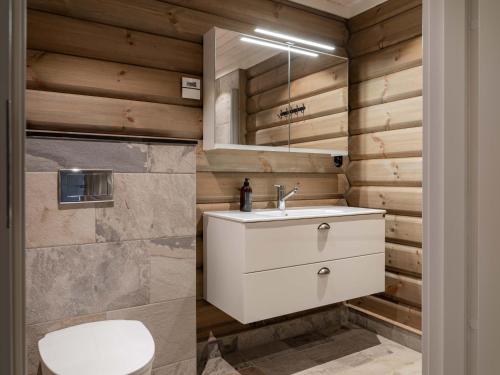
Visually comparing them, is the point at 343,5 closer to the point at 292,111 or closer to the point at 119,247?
the point at 292,111

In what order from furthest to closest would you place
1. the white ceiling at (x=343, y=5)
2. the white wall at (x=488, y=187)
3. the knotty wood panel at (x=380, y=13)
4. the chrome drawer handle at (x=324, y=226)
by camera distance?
the white ceiling at (x=343, y=5), the knotty wood panel at (x=380, y=13), the chrome drawer handle at (x=324, y=226), the white wall at (x=488, y=187)

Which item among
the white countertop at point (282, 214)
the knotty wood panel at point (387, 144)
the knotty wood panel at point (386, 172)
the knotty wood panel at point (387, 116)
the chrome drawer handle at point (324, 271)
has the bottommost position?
the chrome drawer handle at point (324, 271)

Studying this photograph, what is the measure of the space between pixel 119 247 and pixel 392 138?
195 centimetres

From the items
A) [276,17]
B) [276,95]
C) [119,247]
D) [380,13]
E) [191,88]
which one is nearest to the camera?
[119,247]

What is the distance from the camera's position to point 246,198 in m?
2.55

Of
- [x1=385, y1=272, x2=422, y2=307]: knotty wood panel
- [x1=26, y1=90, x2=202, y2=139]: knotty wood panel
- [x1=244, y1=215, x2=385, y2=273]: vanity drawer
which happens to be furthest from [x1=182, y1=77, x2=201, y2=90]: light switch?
[x1=385, y1=272, x2=422, y2=307]: knotty wood panel

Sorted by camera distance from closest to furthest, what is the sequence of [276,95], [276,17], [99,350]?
[99,350] → [276,95] → [276,17]

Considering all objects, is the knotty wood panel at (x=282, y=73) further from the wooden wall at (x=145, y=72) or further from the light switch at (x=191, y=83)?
the light switch at (x=191, y=83)

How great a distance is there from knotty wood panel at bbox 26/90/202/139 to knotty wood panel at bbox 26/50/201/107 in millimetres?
38

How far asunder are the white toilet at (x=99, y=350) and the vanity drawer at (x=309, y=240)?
2.20 ft

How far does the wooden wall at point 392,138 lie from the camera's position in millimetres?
2641

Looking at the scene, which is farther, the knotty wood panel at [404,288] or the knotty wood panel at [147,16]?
the knotty wood panel at [404,288]

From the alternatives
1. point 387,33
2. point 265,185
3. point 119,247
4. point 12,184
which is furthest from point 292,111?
point 12,184

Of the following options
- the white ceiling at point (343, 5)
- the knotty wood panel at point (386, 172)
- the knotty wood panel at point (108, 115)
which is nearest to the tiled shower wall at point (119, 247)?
the knotty wood panel at point (108, 115)
